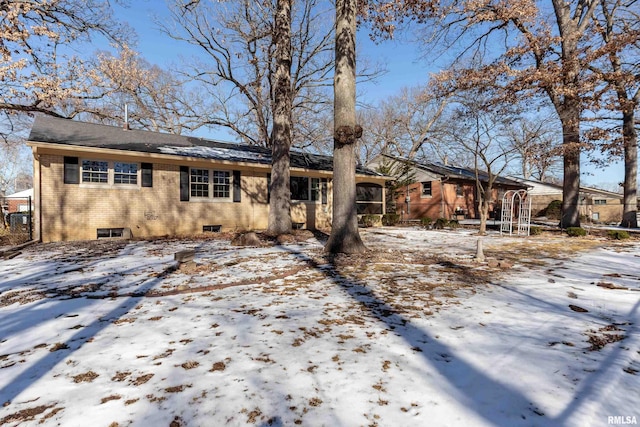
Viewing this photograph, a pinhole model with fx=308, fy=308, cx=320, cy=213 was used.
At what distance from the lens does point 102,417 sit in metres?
1.77

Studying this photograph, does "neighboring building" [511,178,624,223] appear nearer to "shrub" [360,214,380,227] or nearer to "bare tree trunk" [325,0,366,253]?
"shrub" [360,214,380,227]

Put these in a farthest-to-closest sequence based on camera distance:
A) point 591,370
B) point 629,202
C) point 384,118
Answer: point 384,118, point 629,202, point 591,370

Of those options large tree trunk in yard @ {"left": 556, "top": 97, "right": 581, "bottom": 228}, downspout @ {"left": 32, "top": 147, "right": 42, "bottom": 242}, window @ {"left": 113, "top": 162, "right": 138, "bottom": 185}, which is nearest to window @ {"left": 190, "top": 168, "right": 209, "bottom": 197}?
window @ {"left": 113, "top": 162, "right": 138, "bottom": 185}

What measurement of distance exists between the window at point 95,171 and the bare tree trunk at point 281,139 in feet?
19.3

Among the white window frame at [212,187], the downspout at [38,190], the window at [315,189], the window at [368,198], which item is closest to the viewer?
the downspout at [38,190]

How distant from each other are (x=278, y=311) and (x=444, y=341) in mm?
1762

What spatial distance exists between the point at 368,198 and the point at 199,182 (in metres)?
9.47

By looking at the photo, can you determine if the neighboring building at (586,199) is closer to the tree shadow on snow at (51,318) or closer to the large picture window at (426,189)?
the large picture window at (426,189)

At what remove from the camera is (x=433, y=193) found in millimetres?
23703

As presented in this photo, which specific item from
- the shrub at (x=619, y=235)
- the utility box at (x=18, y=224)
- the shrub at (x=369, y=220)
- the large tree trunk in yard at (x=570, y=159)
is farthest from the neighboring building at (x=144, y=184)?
the shrub at (x=619, y=235)

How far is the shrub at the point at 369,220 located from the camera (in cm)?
1695

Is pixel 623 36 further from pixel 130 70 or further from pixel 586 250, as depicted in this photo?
pixel 130 70

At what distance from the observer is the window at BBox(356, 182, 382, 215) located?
17.8 metres

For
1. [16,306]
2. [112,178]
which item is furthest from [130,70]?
[16,306]
